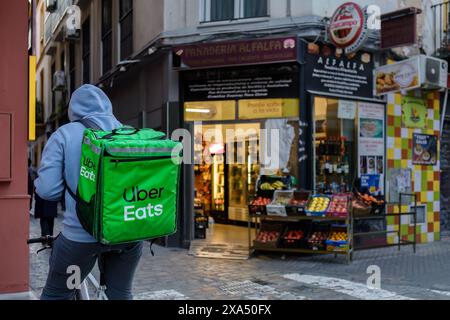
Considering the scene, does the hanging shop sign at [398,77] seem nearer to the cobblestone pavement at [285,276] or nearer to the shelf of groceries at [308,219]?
the shelf of groceries at [308,219]

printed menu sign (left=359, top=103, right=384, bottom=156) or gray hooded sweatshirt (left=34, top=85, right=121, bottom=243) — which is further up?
printed menu sign (left=359, top=103, right=384, bottom=156)

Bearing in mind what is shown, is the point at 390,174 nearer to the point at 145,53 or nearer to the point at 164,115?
the point at 164,115

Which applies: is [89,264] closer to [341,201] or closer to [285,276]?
[285,276]

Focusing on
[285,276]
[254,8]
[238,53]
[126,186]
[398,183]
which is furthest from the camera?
[398,183]

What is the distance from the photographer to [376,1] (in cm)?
1017

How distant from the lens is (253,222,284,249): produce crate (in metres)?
8.68

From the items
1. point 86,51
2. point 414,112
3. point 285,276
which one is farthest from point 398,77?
point 86,51

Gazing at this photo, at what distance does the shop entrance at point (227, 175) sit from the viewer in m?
11.7

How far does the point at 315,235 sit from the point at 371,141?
2.70 m

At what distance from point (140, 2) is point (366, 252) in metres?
7.41

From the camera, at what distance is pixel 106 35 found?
15211 mm

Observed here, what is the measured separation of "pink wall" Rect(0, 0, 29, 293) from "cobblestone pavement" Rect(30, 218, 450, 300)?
17.6 inches

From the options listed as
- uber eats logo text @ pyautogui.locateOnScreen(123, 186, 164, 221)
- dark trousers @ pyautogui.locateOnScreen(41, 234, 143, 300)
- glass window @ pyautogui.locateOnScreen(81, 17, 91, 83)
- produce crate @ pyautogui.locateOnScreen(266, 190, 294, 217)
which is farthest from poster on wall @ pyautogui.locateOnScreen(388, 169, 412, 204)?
glass window @ pyautogui.locateOnScreen(81, 17, 91, 83)

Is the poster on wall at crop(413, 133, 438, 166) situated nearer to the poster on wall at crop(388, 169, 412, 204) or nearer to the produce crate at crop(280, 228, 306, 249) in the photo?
the poster on wall at crop(388, 169, 412, 204)
